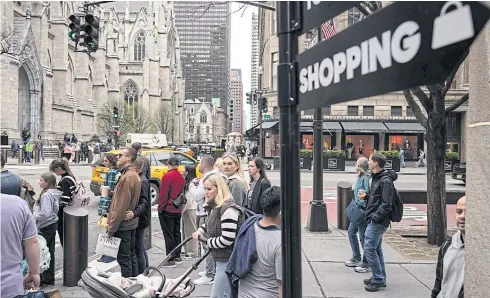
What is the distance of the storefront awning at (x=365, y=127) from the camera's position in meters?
34.3

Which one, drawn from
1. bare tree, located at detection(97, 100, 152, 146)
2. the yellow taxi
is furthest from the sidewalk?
bare tree, located at detection(97, 100, 152, 146)

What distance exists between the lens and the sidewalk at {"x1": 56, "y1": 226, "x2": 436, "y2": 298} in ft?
18.8

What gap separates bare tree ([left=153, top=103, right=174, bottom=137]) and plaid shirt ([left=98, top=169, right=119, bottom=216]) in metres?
71.9

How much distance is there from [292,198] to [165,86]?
87793mm

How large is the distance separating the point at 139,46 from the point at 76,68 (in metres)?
30.5

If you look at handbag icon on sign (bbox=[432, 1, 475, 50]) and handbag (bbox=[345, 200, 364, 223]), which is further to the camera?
handbag (bbox=[345, 200, 364, 223])

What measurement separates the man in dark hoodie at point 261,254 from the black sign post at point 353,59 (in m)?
1.59

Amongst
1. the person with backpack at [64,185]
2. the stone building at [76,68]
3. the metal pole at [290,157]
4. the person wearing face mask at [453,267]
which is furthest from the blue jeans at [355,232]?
the stone building at [76,68]

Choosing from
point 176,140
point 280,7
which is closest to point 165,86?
point 176,140

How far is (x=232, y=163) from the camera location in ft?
21.6

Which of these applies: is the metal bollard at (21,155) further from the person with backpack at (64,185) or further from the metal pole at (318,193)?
the person with backpack at (64,185)

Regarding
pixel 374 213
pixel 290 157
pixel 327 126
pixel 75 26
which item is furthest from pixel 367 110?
pixel 290 157

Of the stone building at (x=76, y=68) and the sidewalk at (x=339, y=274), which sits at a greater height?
the stone building at (x=76, y=68)

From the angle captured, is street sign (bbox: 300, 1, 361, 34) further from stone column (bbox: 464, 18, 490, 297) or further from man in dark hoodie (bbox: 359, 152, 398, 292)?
man in dark hoodie (bbox: 359, 152, 398, 292)
